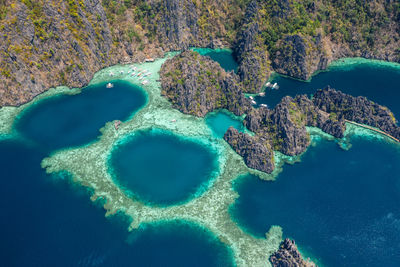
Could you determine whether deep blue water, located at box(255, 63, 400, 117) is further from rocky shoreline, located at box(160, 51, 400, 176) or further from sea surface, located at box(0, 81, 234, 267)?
sea surface, located at box(0, 81, 234, 267)

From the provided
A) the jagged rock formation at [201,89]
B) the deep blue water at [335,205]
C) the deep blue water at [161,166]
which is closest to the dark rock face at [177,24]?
the jagged rock formation at [201,89]

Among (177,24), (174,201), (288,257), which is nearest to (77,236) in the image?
(174,201)

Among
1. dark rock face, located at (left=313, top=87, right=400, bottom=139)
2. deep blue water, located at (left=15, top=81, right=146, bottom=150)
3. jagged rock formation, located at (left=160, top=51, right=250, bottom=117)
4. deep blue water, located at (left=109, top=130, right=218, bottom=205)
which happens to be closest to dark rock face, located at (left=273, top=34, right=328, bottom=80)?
dark rock face, located at (left=313, top=87, right=400, bottom=139)

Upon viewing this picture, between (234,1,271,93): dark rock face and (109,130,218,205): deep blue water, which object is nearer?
(109,130,218,205): deep blue water

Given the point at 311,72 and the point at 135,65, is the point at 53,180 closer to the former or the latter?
the point at 135,65

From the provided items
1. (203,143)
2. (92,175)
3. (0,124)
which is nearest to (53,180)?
(92,175)

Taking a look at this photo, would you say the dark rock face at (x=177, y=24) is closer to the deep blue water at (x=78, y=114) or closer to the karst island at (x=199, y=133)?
the karst island at (x=199, y=133)
